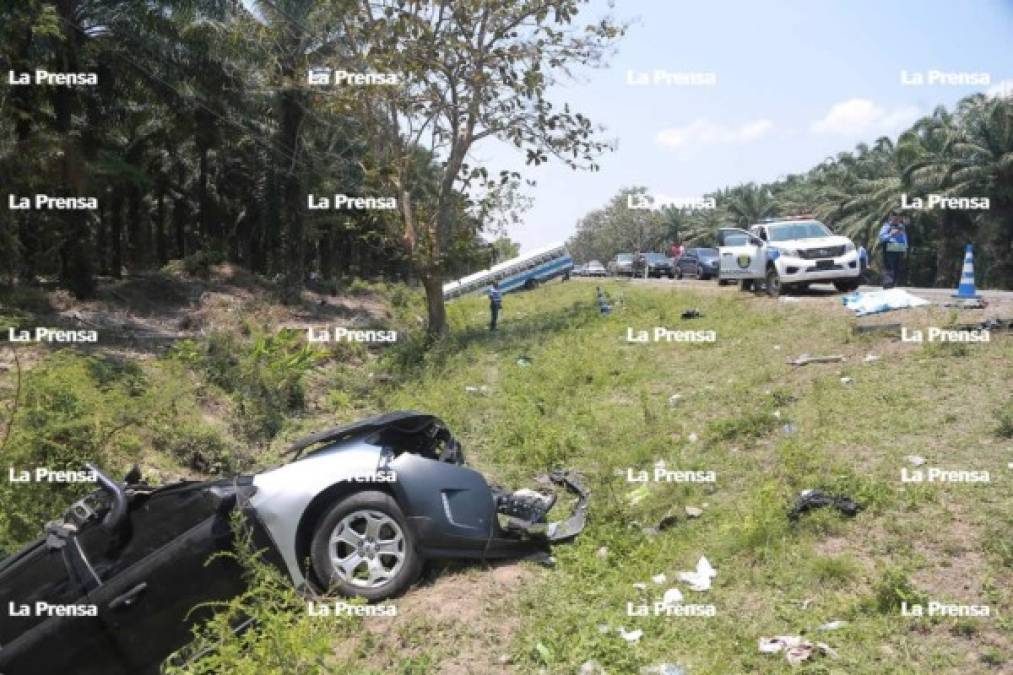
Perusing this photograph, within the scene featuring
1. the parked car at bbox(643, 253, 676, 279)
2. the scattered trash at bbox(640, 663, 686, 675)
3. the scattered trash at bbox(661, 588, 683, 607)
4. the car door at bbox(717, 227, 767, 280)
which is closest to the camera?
the scattered trash at bbox(640, 663, 686, 675)

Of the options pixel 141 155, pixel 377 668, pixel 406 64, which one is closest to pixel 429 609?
pixel 377 668

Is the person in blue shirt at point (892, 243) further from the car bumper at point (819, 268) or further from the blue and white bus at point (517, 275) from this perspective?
the blue and white bus at point (517, 275)

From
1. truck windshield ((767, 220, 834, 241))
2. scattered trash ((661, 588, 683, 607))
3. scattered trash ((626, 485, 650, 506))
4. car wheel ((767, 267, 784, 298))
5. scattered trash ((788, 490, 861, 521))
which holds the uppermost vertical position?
truck windshield ((767, 220, 834, 241))

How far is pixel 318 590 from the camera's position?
216 inches

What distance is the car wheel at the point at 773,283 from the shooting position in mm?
16539

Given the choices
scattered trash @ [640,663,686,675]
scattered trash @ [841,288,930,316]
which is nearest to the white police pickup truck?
scattered trash @ [841,288,930,316]

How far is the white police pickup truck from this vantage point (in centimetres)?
1570

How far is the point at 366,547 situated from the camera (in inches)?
215

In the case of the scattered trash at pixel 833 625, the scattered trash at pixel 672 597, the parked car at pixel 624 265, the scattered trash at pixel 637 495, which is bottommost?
the scattered trash at pixel 672 597

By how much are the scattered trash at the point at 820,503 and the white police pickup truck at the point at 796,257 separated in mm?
10533

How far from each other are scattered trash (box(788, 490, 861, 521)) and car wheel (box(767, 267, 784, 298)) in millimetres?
10928

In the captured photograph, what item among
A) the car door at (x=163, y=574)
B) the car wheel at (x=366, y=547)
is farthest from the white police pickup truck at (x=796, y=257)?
the car door at (x=163, y=574)

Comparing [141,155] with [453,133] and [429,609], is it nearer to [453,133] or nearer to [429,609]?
[453,133]

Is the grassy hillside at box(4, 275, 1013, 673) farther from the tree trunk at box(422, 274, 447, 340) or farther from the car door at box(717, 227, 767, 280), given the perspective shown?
the tree trunk at box(422, 274, 447, 340)
